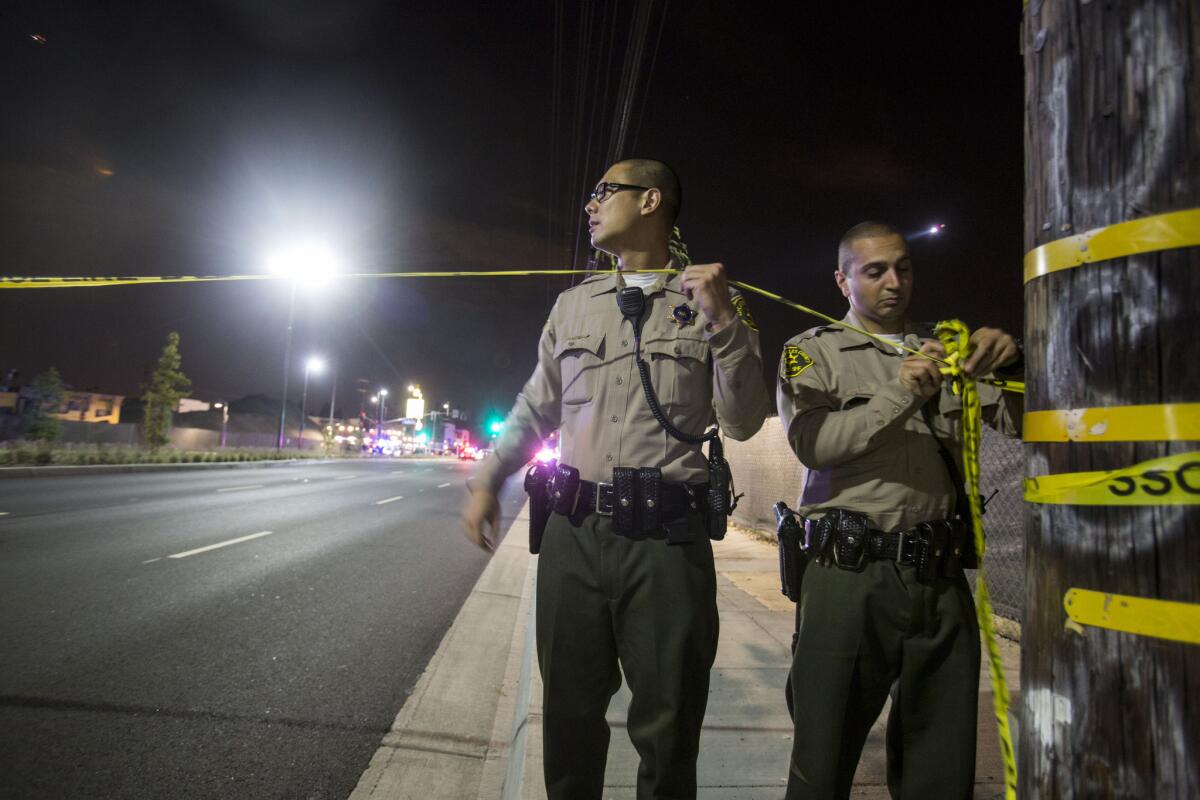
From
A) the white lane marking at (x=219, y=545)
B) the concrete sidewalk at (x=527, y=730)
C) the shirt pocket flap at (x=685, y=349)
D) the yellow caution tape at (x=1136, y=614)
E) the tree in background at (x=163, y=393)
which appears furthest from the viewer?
the tree in background at (x=163, y=393)

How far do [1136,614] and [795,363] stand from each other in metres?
1.33

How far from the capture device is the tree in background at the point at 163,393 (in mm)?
36062

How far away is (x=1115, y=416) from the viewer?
94 cm

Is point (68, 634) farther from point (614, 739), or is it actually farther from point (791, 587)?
point (791, 587)

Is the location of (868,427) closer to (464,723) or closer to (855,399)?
(855,399)

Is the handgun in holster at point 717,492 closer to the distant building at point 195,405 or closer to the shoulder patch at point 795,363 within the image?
the shoulder patch at point 795,363

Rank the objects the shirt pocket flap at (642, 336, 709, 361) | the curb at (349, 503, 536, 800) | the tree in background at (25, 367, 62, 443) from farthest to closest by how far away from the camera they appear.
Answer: the tree in background at (25, 367, 62, 443), the curb at (349, 503, 536, 800), the shirt pocket flap at (642, 336, 709, 361)

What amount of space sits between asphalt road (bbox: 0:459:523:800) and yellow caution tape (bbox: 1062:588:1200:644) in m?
2.73

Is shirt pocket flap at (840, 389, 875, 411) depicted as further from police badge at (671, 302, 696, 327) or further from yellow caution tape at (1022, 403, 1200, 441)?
yellow caution tape at (1022, 403, 1200, 441)

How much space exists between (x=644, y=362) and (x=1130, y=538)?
4.33 feet

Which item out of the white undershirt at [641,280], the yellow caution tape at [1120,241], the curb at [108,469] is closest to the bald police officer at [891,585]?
the white undershirt at [641,280]

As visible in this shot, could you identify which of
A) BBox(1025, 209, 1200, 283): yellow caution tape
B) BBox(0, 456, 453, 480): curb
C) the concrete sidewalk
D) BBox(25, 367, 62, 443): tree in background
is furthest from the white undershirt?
BBox(25, 367, 62, 443): tree in background

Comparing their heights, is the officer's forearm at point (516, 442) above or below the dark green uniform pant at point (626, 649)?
above

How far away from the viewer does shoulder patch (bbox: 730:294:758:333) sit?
199 centimetres
